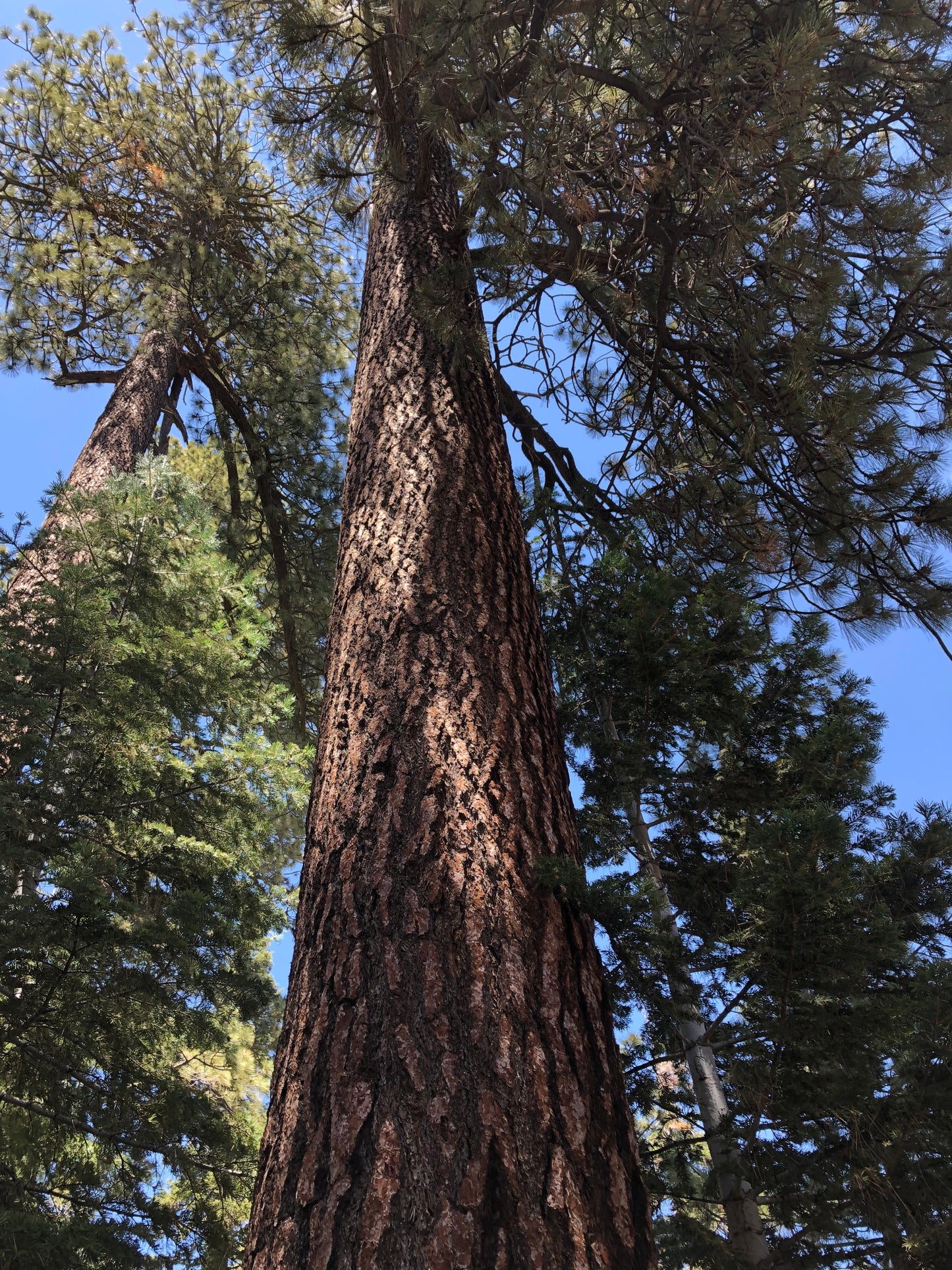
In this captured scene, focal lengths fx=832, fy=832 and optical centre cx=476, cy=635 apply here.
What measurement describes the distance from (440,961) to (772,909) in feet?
3.16

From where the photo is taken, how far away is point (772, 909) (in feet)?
7.17

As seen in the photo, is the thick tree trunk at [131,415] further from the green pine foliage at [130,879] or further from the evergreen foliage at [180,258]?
the green pine foliage at [130,879]

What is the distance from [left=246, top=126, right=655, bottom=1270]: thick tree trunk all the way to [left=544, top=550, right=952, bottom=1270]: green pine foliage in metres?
0.28

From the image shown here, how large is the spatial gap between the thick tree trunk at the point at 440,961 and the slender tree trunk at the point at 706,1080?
19.3 inches

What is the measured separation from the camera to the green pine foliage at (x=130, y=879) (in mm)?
3496

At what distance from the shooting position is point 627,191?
3.77 meters

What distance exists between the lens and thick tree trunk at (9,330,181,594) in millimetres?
6297

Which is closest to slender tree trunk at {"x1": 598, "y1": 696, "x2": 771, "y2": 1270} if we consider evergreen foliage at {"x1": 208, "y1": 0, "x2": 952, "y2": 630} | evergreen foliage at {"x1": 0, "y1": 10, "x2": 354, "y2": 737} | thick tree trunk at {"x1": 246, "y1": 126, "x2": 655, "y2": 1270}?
thick tree trunk at {"x1": 246, "y1": 126, "x2": 655, "y2": 1270}

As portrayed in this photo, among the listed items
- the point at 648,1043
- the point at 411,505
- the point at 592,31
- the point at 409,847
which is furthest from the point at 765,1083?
the point at 592,31

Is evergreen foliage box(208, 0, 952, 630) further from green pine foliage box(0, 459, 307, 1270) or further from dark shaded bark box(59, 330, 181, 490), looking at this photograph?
dark shaded bark box(59, 330, 181, 490)

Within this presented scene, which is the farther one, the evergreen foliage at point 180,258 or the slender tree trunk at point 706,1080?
the evergreen foliage at point 180,258

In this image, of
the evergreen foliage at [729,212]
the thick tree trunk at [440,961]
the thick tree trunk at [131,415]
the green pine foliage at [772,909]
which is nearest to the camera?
the thick tree trunk at [440,961]

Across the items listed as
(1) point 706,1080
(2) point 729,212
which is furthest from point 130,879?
(2) point 729,212

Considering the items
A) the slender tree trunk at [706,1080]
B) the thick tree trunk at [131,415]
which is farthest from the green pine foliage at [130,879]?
the slender tree trunk at [706,1080]
